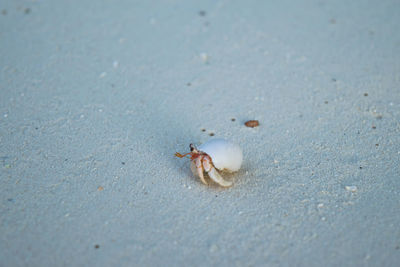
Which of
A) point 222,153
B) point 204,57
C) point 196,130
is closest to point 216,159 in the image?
point 222,153

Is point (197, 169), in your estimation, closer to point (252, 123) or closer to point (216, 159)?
point (216, 159)

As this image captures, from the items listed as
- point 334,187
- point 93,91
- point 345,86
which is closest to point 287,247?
point 334,187

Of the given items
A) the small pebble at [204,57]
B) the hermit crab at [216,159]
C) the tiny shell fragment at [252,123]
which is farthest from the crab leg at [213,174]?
the small pebble at [204,57]

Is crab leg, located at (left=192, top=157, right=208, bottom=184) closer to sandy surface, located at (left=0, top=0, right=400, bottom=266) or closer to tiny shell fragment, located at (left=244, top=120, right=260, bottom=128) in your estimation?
sandy surface, located at (left=0, top=0, right=400, bottom=266)

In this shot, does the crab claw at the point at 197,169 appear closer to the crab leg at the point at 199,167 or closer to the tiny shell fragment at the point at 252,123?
the crab leg at the point at 199,167

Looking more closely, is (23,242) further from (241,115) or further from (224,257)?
(241,115)

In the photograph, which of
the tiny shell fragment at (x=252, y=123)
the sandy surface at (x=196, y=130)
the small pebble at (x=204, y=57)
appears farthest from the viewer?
the small pebble at (x=204, y=57)

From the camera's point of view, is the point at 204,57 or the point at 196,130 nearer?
the point at 196,130
